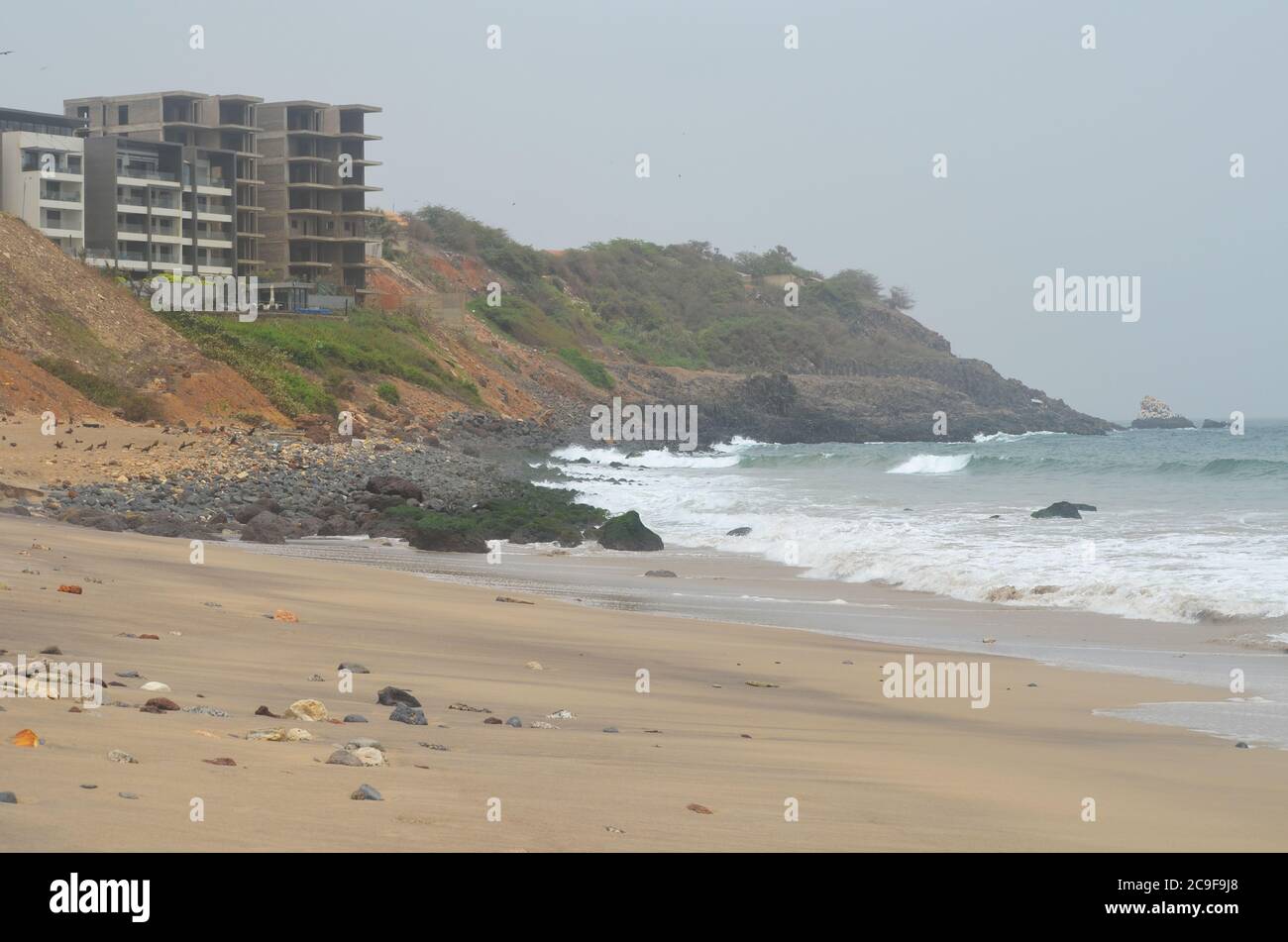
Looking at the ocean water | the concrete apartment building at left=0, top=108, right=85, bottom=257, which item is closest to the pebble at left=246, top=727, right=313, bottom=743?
the ocean water

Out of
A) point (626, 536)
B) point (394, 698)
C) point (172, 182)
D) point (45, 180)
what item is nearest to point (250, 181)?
point (172, 182)

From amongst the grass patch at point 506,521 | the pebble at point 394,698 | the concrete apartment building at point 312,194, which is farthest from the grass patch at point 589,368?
the pebble at point 394,698

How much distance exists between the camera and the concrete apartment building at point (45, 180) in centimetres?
5800

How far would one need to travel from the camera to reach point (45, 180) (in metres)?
58.3

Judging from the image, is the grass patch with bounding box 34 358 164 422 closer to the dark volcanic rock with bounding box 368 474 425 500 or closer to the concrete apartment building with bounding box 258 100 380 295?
the dark volcanic rock with bounding box 368 474 425 500

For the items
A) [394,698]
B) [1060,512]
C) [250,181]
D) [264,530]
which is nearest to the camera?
[394,698]

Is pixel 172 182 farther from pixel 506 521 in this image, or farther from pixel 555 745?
pixel 555 745

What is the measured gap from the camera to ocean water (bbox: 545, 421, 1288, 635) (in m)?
15.9

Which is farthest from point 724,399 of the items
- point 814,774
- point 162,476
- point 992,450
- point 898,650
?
point 814,774

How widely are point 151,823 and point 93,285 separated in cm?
4270

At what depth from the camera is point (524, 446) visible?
164ft

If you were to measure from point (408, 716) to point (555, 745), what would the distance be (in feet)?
2.77
